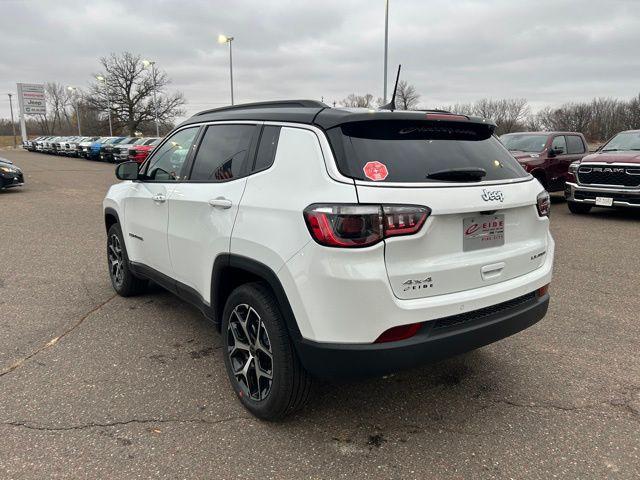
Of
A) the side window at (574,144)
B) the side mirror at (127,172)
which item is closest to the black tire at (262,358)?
the side mirror at (127,172)

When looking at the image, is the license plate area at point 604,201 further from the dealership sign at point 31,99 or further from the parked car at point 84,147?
the dealership sign at point 31,99

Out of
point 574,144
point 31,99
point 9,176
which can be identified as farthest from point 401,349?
point 31,99

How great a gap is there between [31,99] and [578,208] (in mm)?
74239

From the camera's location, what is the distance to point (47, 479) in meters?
2.38

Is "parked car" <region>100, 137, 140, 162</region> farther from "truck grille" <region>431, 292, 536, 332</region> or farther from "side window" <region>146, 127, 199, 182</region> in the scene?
"truck grille" <region>431, 292, 536, 332</region>

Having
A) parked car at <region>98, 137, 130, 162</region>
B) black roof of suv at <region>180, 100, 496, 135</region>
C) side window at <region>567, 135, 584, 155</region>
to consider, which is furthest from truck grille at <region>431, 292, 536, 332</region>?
parked car at <region>98, 137, 130, 162</region>

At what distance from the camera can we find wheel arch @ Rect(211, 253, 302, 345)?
2.51 meters

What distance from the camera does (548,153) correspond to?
11.5m

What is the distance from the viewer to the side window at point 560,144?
39.2 feet

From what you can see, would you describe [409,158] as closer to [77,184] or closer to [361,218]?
[361,218]

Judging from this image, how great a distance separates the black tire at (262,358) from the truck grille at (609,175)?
29.6ft

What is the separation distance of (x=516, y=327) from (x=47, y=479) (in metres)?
2.55

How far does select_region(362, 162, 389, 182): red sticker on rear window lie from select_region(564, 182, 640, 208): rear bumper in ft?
28.7

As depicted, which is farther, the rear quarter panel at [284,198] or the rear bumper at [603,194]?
the rear bumper at [603,194]
